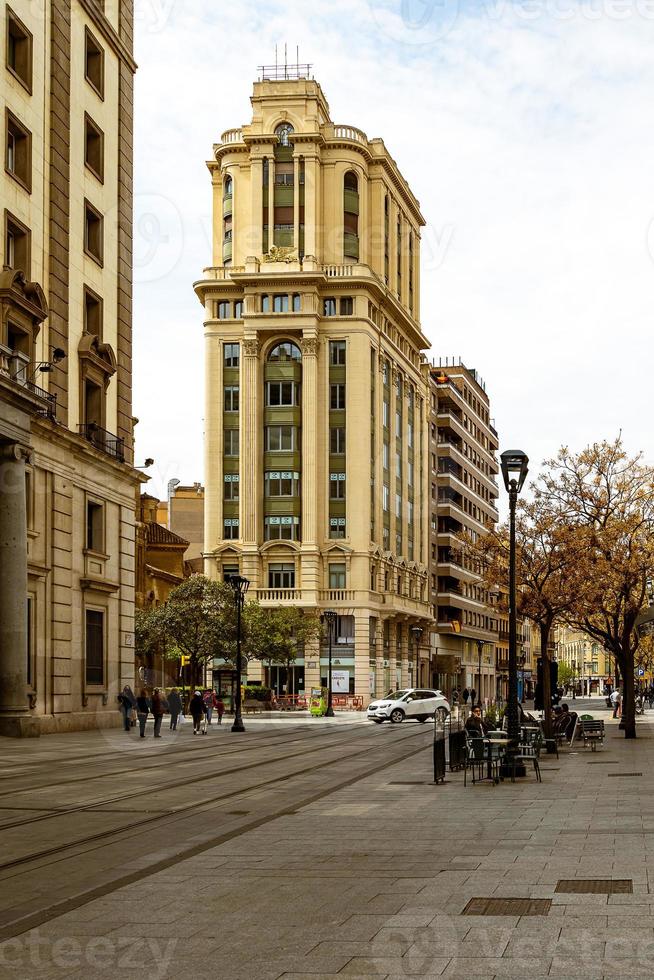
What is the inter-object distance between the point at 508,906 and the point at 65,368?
32214 millimetres

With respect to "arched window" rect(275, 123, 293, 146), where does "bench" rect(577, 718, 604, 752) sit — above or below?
below

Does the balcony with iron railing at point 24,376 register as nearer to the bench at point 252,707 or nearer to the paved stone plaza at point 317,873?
the paved stone plaza at point 317,873

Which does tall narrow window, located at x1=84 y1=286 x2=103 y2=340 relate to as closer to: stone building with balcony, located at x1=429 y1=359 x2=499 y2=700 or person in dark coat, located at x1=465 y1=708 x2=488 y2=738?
person in dark coat, located at x1=465 y1=708 x2=488 y2=738

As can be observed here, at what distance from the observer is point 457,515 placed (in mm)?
115938

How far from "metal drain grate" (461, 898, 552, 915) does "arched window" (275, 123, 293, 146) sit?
8501cm

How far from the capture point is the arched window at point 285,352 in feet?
294

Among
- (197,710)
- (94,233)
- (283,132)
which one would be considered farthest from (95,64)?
(283,132)

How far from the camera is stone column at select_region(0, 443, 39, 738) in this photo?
33.9 metres

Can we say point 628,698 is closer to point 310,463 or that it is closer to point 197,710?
point 197,710

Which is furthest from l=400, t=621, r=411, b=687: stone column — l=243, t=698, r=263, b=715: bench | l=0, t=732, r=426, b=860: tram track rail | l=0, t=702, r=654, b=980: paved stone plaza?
l=0, t=702, r=654, b=980: paved stone plaza

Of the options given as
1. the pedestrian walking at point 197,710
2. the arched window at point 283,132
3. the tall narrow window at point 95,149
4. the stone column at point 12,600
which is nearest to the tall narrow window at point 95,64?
the tall narrow window at point 95,149

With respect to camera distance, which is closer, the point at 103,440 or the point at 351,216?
the point at 103,440

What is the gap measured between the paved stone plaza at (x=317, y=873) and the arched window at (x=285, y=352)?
6689 cm

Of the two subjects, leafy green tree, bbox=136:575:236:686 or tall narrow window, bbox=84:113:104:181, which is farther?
leafy green tree, bbox=136:575:236:686
